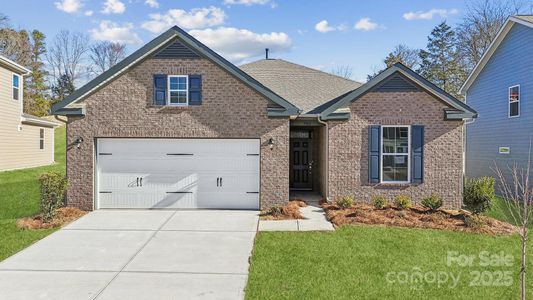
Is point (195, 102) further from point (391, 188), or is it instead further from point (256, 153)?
point (391, 188)

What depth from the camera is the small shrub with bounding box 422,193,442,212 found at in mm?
11164

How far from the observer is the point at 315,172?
1557 cm

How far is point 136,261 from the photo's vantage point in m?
7.34

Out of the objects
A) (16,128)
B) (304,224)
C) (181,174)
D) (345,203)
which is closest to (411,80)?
(345,203)

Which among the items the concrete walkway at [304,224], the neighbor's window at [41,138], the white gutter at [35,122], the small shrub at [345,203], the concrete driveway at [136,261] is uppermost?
the white gutter at [35,122]

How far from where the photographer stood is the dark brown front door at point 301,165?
51.6 feet

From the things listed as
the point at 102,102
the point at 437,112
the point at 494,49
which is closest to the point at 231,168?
the point at 102,102

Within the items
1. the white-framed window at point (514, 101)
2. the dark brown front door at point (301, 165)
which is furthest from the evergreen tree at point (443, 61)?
the dark brown front door at point (301, 165)

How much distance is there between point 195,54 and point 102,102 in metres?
3.39

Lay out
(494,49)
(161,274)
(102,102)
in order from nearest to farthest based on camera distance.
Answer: (161,274) → (102,102) → (494,49)

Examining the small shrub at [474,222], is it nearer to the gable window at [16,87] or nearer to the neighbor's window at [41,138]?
the gable window at [16,87]

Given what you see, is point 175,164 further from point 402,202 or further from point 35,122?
point 35,122

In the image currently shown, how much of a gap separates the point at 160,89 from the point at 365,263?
8363 mm

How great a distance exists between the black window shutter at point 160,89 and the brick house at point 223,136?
0.11 feet
